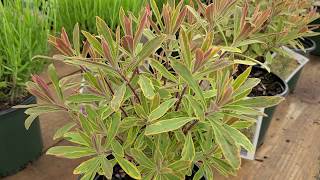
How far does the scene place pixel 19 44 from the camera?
775 mm

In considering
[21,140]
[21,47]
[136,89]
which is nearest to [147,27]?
[136,89]

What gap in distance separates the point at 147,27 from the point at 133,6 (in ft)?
1.29

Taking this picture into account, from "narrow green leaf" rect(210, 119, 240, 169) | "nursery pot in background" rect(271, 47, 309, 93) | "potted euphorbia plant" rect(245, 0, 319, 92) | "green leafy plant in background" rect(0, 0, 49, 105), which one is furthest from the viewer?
"nursery pot in background" rect(271, 47, 309, 93)

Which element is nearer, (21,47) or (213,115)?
(213,115)

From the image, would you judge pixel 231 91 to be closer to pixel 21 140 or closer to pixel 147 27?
pixel 147 27

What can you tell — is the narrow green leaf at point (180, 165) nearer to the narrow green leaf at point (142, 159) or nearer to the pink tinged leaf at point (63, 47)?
the narrow green leaf at point (142, 159)

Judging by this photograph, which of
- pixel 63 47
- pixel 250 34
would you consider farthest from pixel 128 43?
Result: pixel 250 34

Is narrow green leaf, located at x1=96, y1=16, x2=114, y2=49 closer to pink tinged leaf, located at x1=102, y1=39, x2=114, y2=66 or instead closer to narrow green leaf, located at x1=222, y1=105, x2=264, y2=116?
pink tinged leaf, located at x1=102, y1=39, x2=114, y2=66

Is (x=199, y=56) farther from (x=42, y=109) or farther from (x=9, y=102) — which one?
(x=9, y=102)

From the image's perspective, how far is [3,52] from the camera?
830 mm

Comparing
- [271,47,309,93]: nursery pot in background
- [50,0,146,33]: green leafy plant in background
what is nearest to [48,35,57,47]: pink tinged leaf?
[50,0,146,33]: green leafy plant in background

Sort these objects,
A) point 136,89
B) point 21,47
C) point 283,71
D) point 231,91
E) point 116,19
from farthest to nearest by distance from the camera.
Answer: point 283,71 < point 116,19 < point 21,47 < point 136,89 < point 231,91

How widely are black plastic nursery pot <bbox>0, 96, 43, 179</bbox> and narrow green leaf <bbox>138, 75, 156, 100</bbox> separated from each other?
40 centimetres

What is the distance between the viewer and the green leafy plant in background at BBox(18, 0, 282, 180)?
51 centimetres
